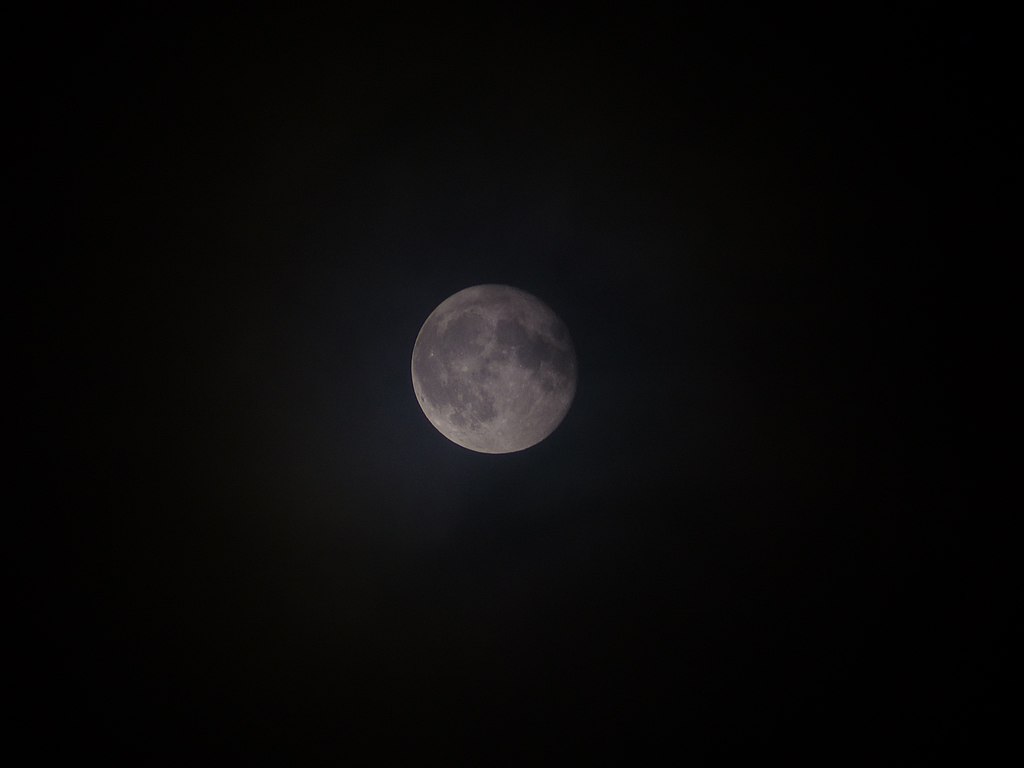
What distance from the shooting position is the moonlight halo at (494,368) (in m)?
2.86

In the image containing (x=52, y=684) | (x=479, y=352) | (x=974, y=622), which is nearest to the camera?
(x=479, y=352)

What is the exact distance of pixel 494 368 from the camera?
2.85 m

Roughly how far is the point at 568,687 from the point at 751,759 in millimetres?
1373

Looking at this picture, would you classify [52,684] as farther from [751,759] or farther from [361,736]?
[751,759]

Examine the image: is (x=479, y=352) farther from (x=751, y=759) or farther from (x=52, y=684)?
(x=52, y=684)

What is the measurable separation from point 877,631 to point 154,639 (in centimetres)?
491

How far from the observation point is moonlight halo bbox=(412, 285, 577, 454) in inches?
113

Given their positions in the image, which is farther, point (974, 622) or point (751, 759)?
point (751, 759)

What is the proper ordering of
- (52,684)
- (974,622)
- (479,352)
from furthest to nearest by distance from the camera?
1. (52,684)
2. (974,622)
3. (479,352)

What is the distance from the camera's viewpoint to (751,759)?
3672mm

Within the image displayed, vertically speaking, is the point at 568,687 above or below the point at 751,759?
above

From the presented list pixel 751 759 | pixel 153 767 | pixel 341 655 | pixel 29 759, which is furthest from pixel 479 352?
pixel 29 759

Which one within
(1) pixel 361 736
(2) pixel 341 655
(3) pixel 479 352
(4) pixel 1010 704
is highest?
(3) pixel 479 352

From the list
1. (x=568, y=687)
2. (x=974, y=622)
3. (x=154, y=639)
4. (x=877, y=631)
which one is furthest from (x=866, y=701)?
(x=154, y=639)
